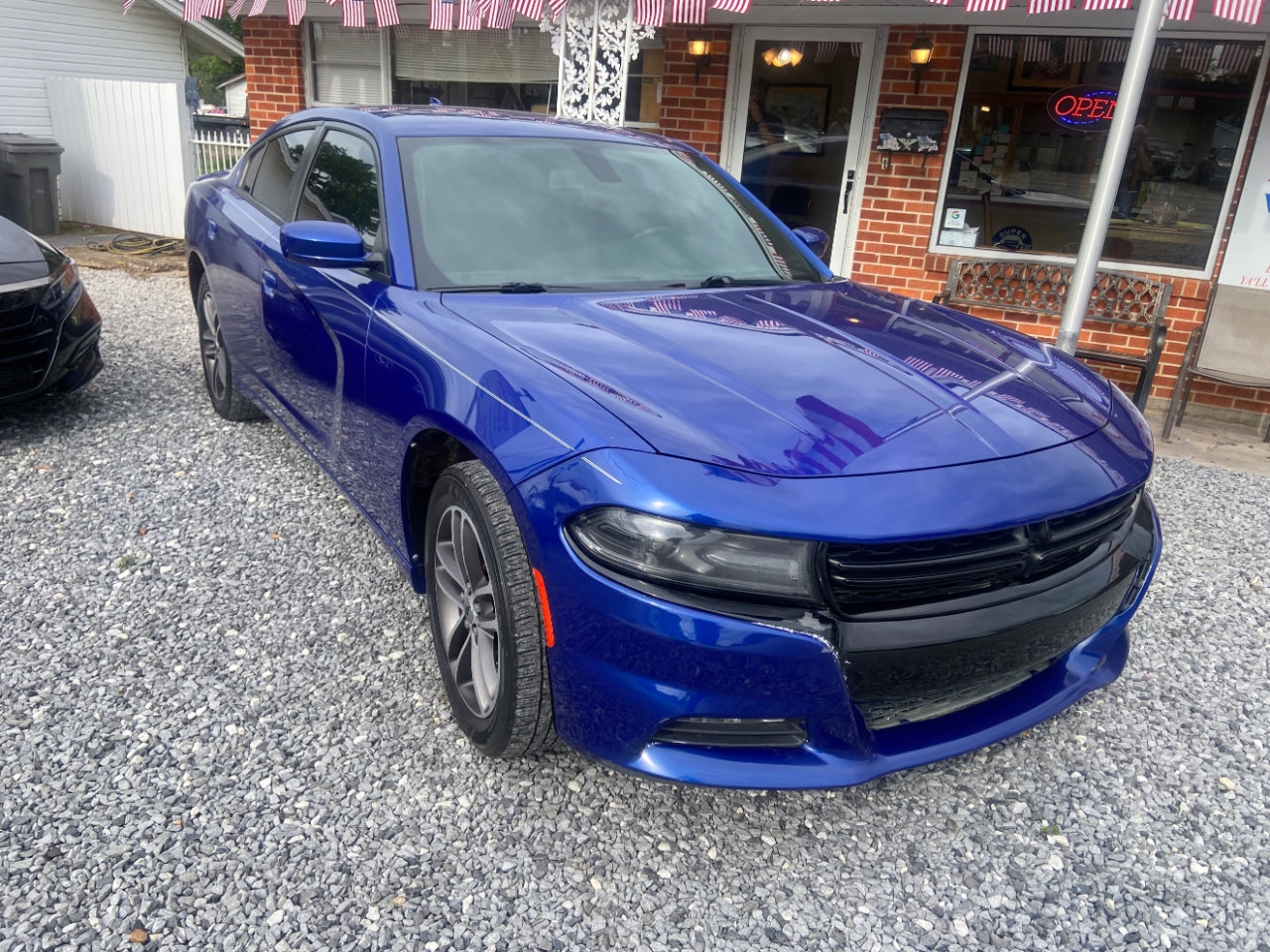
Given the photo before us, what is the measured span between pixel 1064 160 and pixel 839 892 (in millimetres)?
6171

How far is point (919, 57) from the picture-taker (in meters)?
6.45

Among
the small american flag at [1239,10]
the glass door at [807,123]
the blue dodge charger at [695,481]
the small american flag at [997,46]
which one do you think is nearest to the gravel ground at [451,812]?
the blue dodge charger at [695,481]

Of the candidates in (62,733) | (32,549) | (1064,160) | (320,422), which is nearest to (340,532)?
(320,422)

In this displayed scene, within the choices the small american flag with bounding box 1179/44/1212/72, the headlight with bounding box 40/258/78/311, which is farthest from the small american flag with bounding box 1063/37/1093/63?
the headlight with bounding box 40/258/78/311

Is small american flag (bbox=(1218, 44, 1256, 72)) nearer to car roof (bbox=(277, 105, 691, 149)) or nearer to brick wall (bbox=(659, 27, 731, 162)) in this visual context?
brick wall (bbox=(659, 27, 731, 162))

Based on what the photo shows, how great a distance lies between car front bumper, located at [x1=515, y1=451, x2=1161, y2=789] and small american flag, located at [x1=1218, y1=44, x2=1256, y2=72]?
18.3 feet

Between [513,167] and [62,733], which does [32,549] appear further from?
[513,167]

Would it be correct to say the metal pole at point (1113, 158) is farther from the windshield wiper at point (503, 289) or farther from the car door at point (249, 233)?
the car door at point (249, 233)

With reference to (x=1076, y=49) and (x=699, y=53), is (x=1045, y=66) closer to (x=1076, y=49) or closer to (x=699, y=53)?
(x=1076, y=49)

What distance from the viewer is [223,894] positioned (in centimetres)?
204

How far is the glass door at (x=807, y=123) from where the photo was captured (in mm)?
7043

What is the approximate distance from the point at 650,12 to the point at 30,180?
938cm

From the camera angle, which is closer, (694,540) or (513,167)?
(694,540)

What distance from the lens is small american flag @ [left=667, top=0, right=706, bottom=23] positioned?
5746mm
